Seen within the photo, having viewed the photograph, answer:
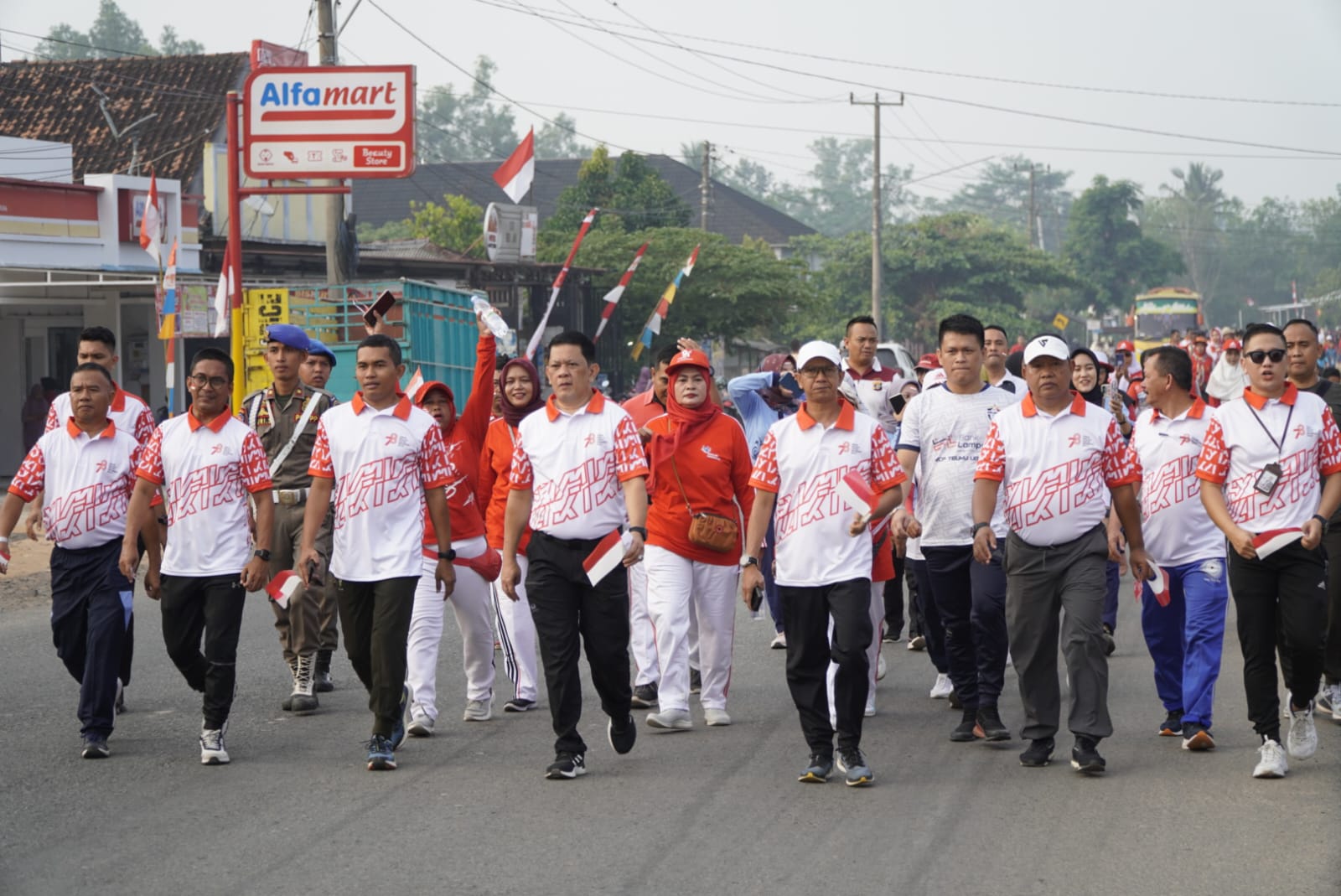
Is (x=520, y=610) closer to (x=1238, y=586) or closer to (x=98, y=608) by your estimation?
(x=98, y=608)

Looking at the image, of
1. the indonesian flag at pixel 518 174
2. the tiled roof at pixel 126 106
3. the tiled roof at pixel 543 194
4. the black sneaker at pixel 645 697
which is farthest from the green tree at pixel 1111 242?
the black sneaker at pixel 645 697

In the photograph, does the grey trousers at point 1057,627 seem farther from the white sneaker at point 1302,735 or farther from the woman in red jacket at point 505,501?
the woman in red jacket at point 505,501

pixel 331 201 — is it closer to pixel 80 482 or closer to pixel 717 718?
pixel 80 482

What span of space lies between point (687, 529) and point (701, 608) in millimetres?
427

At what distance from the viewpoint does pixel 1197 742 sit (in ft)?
24.2

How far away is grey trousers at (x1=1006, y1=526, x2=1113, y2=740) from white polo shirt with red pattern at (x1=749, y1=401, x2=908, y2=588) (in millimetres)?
708

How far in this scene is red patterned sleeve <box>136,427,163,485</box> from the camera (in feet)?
24.8

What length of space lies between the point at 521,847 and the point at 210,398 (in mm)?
2819

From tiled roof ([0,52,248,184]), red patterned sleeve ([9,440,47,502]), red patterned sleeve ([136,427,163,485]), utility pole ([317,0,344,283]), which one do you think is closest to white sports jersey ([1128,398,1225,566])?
red patterned sleeve ([136,427,163,485])

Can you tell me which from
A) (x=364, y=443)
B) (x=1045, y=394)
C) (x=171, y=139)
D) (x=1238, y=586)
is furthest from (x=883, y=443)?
(x=171, y=139)

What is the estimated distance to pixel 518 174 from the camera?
2066 centimetres

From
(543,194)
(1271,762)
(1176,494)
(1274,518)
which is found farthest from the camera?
(543,194)

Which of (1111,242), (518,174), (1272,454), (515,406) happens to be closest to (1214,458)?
(1272,454)

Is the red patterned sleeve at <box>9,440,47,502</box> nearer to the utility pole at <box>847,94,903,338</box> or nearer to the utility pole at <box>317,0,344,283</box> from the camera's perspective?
the utility pole at <box>317,0,344,283</box>
